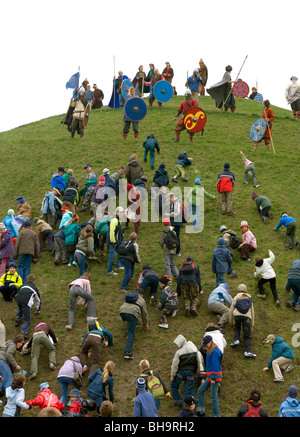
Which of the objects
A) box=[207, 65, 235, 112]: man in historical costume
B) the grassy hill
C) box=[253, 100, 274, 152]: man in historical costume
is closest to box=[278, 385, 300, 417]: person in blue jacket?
the grassy hill

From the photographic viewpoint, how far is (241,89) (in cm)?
4372

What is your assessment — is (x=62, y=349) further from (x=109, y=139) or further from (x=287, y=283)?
(x=109, y=139)

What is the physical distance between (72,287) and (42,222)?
503cm

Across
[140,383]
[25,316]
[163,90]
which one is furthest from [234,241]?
[163,90]

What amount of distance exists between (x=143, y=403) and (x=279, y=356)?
4.56 m

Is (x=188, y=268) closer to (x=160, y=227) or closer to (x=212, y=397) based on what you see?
(x=212, y=397)

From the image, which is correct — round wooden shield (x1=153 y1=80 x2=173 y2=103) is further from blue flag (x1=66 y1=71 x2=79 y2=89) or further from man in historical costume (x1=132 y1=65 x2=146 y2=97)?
blue flag (x1=66 y1=71 x2=79 y2=89)

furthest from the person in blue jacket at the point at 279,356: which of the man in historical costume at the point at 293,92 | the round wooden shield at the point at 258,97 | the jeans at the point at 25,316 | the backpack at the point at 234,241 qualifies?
the round wooden shield at the point at 258,97

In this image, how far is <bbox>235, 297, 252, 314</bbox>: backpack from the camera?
53.1 feet

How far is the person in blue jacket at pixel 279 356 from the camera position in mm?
15539

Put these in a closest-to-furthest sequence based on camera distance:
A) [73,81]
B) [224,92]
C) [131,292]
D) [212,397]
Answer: [212,397]
[131,292]
[73,81]
[224,92]

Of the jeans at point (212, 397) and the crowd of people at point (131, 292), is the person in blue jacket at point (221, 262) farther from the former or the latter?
the jeans at point (212, 397)

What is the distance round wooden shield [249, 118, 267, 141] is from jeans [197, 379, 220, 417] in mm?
17794
